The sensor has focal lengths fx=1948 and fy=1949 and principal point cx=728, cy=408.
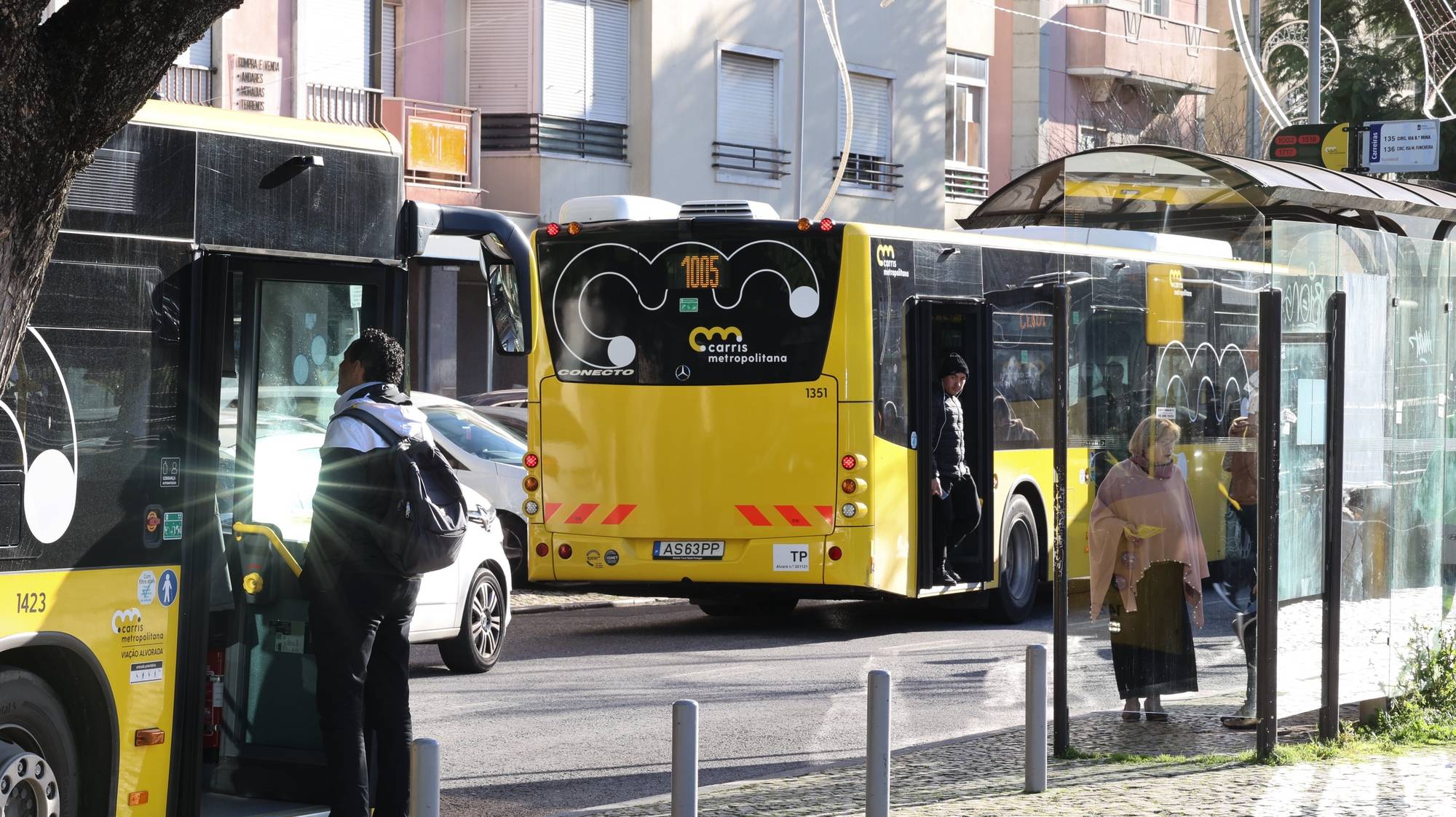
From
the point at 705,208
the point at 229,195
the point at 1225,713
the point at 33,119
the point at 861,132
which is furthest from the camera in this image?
the point at 861,132

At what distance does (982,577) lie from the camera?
1566cm

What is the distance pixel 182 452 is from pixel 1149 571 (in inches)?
219

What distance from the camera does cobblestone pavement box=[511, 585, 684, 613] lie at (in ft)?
55.8

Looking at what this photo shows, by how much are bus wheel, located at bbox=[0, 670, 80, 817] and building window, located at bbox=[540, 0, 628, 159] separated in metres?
21.6

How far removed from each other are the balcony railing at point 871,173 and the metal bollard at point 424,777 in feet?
90.9

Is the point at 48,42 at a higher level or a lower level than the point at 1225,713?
higher

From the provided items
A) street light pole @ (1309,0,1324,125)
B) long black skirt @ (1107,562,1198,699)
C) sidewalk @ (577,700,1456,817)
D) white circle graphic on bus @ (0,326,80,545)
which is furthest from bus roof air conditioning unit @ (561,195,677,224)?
street light pole @ (1309,0,1324,125)

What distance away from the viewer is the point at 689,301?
576 inches

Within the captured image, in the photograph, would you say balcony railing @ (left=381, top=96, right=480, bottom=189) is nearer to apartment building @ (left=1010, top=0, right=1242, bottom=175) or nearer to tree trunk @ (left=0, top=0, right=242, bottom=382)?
apartment building @ (left=1010, top=0, right=1242, bottom=175)

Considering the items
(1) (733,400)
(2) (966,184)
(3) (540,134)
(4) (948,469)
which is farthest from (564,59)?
(1) (733,400)

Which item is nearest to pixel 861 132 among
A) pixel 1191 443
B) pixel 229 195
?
pixel 1191 443

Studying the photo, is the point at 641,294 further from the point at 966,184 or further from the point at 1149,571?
the point at 966,184

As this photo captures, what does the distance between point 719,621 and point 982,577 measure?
7.30ft

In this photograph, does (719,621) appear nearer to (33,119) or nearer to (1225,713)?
(1225,713)
